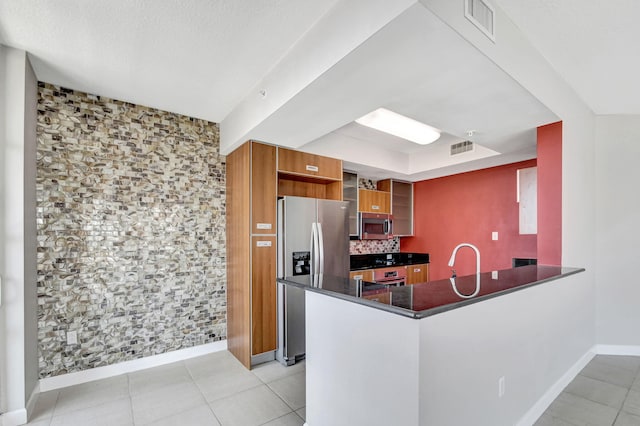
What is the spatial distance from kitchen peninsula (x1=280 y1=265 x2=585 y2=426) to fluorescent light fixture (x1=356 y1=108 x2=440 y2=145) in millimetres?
1683

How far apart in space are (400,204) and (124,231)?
4.05 metres

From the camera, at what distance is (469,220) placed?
15.2 ft

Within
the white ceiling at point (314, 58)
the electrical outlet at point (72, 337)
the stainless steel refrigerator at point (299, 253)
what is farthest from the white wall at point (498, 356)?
the electrical outlet at point (72, 337)

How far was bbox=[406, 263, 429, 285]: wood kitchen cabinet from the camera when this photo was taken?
190 inches

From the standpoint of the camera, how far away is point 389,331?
1416mm

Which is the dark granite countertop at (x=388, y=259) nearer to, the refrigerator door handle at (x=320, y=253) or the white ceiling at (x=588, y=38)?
the refrigerator door handle at (x=320, y=253)

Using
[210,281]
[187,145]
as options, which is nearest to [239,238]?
[210,281]

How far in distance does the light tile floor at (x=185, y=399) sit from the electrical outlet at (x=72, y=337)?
38 cm

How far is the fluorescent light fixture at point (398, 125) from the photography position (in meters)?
2.98

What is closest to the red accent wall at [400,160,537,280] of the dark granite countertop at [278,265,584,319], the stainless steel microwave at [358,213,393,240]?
the stainless steel microwave at [358,213,393,240]

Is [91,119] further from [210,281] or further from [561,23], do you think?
[561,23]

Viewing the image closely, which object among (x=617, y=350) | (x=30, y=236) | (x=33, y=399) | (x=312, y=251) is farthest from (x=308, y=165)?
(x=617, y=350)

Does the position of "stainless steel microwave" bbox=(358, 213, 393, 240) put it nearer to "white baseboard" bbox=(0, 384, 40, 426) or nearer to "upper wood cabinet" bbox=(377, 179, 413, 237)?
"upper wood cabinet" bbox=(377, 179, 413, 237)

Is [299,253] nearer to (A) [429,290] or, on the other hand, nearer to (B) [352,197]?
(B) [352,197]
